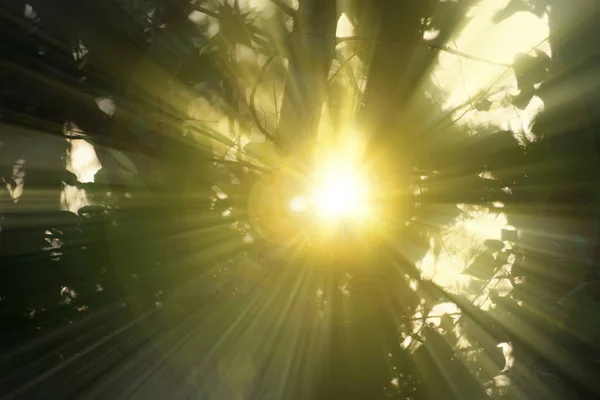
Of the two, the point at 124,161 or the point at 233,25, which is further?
the point at 124,161

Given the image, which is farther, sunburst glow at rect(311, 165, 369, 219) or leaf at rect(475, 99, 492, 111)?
sunburst glow at rect(311, 165, 369, 219)

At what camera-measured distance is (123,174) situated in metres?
4.65

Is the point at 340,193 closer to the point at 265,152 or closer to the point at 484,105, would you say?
the point at 265,152

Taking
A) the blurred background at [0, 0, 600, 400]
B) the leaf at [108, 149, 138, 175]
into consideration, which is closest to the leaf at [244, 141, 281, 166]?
the blurred background at [0, 0, 600, 400]

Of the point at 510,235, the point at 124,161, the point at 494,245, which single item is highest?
the point at 124,161

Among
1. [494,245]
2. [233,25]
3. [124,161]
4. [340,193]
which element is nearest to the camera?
[233,25]

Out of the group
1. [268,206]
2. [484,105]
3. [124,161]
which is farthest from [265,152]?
[484,105]

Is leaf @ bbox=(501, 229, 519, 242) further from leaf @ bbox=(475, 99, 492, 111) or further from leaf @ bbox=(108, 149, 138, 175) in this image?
leaf @ bbox=(108, 149, 138, 175)

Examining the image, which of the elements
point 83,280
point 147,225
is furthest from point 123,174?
point 83,280

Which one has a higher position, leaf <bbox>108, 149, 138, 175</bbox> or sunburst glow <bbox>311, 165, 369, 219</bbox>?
leaf <bbox>108, 149, 138, 175</bbox>

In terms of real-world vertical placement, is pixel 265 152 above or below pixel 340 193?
above

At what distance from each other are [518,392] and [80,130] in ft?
17.2

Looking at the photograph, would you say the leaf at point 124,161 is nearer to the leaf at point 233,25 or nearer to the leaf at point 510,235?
the leaf at point 233,25

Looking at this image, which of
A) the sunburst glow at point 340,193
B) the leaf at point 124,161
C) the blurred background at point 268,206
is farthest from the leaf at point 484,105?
the leaf at point 124,161
